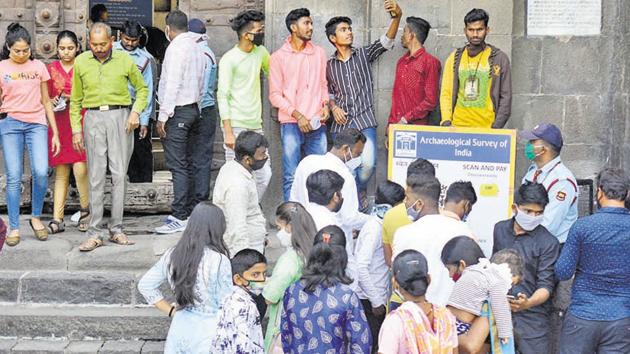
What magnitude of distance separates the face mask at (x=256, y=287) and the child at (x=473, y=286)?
122 cm

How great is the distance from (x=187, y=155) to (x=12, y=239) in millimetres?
1792

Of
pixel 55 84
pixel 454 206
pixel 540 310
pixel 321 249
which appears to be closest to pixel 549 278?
pixel 540 310

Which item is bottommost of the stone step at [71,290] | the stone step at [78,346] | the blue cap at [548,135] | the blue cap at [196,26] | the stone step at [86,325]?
the stone step at [78,346]

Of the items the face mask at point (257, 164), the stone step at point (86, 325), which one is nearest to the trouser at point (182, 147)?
the stone step at point (86, 325)

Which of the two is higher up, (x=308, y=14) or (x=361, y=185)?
(x=308, y=14)

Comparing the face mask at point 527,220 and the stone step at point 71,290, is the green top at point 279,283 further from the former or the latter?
the stone step at point 71,290

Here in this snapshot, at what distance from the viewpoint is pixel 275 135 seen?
11.1 m

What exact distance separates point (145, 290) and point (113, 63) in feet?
10.9

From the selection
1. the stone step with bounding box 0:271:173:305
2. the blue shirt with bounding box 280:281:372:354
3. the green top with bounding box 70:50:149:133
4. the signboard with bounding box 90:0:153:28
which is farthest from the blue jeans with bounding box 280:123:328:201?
the blue shirt with bounding box 280:281:372:354

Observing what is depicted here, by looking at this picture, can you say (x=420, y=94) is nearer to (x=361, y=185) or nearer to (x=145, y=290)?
(x=361, y=185)

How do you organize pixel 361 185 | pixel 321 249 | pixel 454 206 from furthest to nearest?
pixel 361 185 → pixel 454 206 → pixel 321 249

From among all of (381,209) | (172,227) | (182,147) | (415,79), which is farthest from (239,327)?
(415,79)

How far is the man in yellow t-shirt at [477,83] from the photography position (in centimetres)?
1027

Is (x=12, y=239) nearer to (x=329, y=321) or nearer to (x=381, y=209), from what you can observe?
(x=381, y=209)
